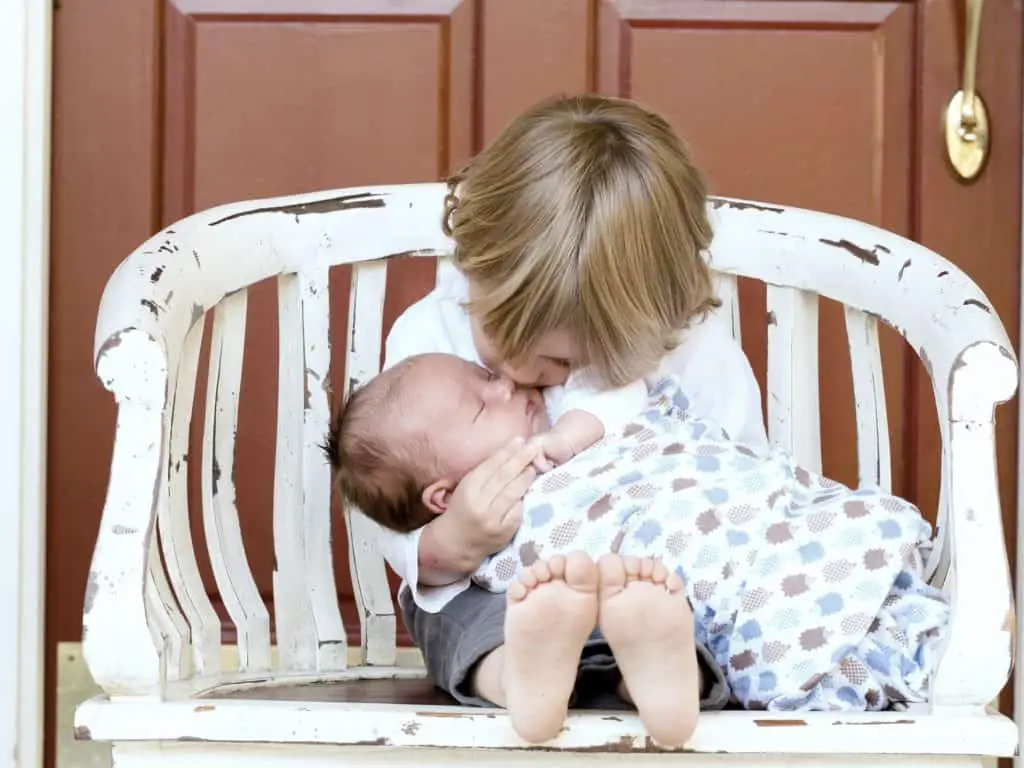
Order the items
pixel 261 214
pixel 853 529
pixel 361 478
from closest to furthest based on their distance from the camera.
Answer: pixel 853 529 < pixel 361 478 < pixel 261 214

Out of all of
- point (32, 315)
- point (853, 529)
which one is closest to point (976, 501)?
point (853, 529)

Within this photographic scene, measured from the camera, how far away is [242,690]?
105cm

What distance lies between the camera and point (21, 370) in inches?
65.4

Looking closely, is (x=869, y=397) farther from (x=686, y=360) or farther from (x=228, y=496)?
(x=228, y=496)

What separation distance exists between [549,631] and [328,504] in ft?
1.68

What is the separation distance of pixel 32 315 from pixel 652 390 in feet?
2.69

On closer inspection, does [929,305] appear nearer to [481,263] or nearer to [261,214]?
[481,263]

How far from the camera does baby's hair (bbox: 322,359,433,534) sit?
44.5 inches

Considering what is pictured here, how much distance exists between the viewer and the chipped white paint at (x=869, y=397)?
1284 millimetres

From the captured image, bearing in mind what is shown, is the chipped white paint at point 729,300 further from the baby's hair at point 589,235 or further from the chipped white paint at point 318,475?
the chipped white paint at point 318,475

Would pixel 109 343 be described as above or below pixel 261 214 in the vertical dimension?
below

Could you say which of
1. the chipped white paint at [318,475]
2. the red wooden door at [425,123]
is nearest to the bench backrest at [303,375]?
the chipped white paint at [318,475]

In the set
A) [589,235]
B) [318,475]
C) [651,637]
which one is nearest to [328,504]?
[318,475]

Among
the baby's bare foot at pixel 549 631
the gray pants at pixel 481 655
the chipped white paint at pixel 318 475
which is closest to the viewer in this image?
the baby's bare foot at pixel 549 631
